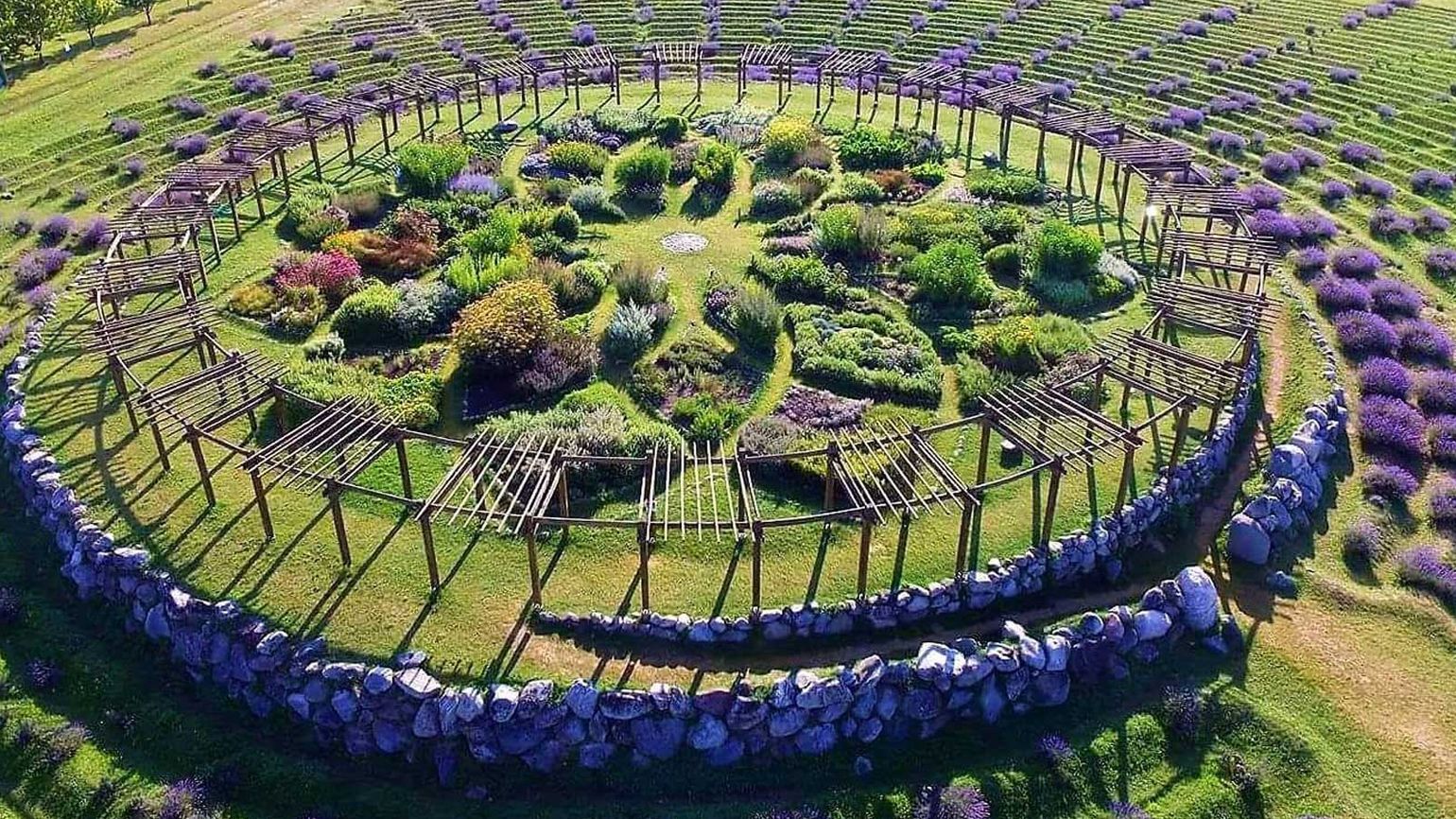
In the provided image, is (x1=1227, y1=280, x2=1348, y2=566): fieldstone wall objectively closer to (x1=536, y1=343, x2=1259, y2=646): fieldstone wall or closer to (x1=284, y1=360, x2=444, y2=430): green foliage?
(x1=536, y1=343, x2=1259, y2=646): fieldstone wall

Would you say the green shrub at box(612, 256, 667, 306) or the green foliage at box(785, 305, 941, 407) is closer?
the green foliage at box(785, 305, 941, 407)

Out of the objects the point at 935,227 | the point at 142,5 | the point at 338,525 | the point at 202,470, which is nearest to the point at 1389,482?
the point at 935,227

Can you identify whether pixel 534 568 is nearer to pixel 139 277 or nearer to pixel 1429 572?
pixel 139 277

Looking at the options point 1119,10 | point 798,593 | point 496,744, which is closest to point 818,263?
point 798,593

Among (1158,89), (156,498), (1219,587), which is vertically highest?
(1158,89)

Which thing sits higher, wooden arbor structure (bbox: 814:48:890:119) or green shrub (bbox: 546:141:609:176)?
wooden arbor structure (bbox: 814:48:890:119)

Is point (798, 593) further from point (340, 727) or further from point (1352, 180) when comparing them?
point (1352, 180)

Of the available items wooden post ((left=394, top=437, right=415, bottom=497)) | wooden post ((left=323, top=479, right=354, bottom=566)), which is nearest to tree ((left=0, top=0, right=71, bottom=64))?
wooden post ((left=394, top=437, right=415, bottom=497))

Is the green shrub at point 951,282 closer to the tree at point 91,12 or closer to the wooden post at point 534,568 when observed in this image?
the wooden post at point 534,568
